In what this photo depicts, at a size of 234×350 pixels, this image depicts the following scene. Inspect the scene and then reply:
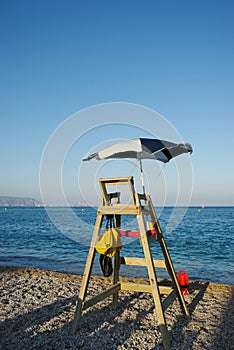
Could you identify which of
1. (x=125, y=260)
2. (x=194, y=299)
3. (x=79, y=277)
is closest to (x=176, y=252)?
(x=79, y=277)

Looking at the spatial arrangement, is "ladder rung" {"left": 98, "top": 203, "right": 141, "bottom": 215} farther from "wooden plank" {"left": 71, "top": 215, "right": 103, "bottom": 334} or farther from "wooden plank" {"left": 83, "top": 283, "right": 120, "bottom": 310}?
"wooden plank" {"left": 83, "top": 283, "right": 120, "bottom": 310}

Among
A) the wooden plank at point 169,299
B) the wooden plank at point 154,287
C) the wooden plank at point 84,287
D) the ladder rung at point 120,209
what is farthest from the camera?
the wooden plank at point 169,299

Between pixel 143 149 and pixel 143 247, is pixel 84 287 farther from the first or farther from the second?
pixel 143 149

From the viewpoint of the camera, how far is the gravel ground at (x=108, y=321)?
4414 mm

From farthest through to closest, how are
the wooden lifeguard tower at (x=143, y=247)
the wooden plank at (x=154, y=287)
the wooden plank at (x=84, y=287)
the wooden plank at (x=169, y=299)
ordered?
the wooden plank at (x=169, y=299) < the wooden plank at (x=84, y=287) < the wooden lifeguard tower at (x=143, y=247) < the wooden plank at (x=154, y=287)

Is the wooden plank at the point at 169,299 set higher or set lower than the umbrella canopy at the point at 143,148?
lower

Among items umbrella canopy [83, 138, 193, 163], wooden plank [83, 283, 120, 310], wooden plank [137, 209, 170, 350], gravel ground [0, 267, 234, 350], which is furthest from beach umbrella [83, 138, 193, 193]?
gravel ground [0, 267, 234, 350]

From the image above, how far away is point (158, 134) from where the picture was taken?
5.64 m

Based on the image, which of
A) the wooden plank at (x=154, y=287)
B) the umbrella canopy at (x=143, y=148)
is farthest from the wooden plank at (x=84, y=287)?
the umbrella canopy at (x=143, y=148)

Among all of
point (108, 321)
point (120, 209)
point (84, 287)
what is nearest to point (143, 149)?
point (120, 209)

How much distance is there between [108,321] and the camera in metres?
5.19

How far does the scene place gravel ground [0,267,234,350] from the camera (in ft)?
14.5

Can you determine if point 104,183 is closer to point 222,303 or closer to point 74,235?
point 222,303

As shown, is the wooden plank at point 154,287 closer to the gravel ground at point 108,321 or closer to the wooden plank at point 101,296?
the gravel ground at point 108,321
